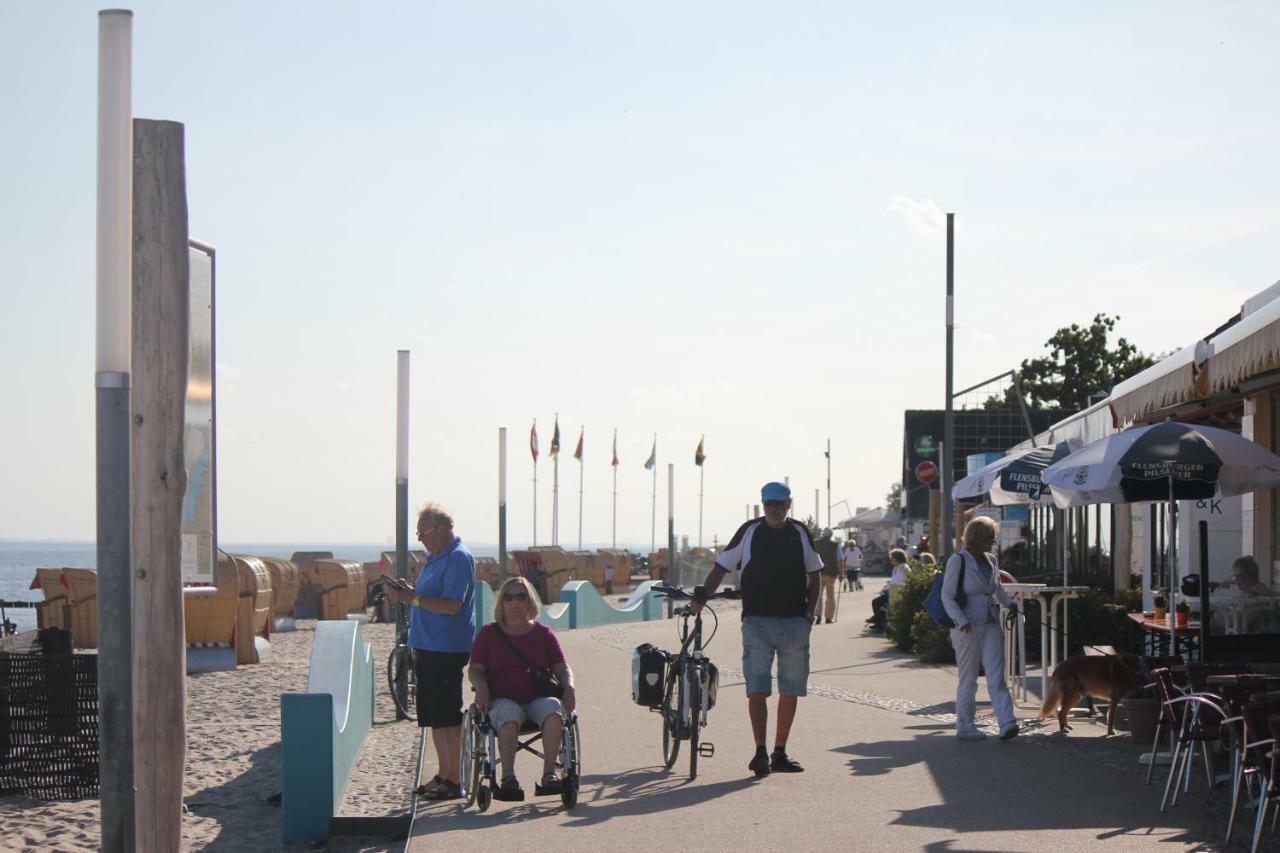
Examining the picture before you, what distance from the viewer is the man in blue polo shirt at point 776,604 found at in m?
10.1

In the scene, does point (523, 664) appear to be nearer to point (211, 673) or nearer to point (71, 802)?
point (71, 802)

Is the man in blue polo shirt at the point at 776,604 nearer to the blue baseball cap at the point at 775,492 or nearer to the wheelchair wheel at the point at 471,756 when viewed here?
the blue baseball cap at the point at 775,492

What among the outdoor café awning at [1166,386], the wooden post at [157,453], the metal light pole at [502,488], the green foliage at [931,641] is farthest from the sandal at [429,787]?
the metal light pole at [502,488]

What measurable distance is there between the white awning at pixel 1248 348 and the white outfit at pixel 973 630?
6.73ft

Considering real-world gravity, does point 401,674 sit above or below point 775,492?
below

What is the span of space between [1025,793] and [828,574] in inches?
721

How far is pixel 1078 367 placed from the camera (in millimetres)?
66062

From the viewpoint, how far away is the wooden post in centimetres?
762

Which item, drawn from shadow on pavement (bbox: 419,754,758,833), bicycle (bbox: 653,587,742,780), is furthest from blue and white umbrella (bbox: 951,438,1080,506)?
shadow on pavement (bbox: 419,754,758,833)

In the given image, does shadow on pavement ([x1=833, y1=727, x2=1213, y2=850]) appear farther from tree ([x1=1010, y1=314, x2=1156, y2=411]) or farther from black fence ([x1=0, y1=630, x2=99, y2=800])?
tree ([x1=1010, y1=314, x2=1156, y2=411])

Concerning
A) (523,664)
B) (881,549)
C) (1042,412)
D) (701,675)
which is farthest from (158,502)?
(881,549)

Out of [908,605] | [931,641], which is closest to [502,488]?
[908,605]

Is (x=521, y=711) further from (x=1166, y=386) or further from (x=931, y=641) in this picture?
(x=931, y=641)

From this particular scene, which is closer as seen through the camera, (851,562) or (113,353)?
(113,353)
